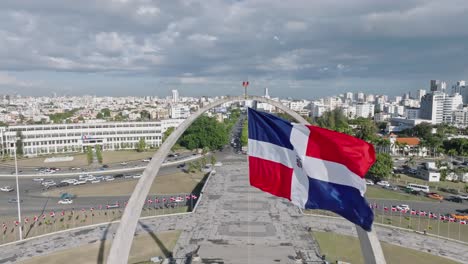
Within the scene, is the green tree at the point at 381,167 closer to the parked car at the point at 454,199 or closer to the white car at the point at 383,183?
the white car at the point at 383,183

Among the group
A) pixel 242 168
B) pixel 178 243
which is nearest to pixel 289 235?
pixel 178 243

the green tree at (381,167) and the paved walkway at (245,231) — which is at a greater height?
the green tree at (381,167)

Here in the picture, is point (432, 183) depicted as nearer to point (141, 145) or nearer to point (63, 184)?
point (63, 184)

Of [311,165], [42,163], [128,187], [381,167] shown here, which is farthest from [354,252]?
[42,163]

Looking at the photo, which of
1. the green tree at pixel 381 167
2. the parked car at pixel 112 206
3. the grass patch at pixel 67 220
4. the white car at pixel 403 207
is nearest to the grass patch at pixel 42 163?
the parked car at pixel 112 206

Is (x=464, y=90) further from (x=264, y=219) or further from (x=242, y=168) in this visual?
(x=264, y=219)

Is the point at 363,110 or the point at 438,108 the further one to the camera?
the point at 363,110
